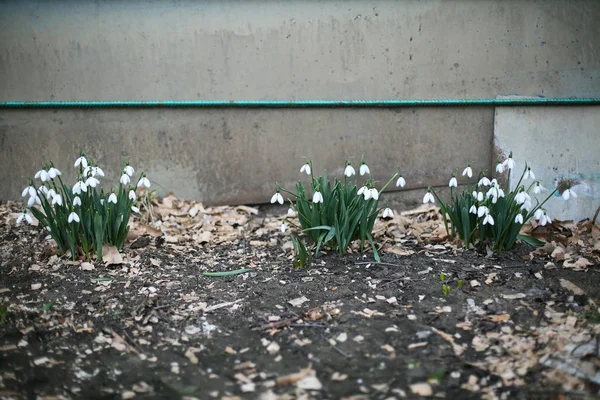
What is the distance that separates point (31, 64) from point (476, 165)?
339 centimetres

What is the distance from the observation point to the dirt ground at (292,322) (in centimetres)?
249

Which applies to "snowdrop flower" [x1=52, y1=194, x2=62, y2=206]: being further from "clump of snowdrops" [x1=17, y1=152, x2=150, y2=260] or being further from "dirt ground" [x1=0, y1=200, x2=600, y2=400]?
"dirt ground" [x1=0, y1=200, x2=600, y2=400]

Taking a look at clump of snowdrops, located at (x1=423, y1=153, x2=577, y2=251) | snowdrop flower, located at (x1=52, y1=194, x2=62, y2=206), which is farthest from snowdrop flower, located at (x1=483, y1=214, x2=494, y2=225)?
snowdrop flower, located at (x1=52, y1=194, x2=62, y2=206)

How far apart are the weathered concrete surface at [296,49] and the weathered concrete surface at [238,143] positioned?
0.16 m

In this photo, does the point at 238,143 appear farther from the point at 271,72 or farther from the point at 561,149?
the point at 561,149

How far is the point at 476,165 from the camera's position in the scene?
15.4ft

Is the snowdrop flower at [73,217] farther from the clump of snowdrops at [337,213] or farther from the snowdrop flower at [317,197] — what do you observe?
the snowdrop flower at [317,197]

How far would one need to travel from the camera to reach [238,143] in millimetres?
4617

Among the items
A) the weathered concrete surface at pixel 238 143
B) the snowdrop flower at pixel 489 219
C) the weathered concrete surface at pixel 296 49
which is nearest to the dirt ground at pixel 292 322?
the snowdrop flower at pixel 489 219

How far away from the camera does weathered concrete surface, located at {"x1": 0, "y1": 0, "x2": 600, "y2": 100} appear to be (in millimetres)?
4445

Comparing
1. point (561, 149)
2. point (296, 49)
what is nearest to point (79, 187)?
point (296, 49)

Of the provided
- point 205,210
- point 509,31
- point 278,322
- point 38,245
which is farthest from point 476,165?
point 38,245

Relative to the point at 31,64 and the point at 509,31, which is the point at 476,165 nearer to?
the point at 509,31

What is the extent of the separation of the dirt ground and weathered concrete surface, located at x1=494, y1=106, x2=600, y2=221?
846 mm
